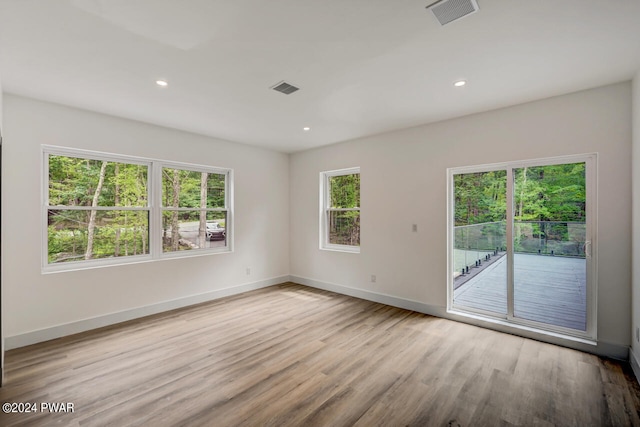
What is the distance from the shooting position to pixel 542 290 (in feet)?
10.9

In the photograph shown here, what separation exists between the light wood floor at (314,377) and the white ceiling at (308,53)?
8.92ft

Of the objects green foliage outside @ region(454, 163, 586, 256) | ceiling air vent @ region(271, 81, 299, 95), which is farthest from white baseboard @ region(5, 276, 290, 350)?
green foliage outside @ region(454, 163, 586, 256)

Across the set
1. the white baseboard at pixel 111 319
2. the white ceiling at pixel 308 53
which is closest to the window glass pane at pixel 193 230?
the white baseboard at pixel 111 319

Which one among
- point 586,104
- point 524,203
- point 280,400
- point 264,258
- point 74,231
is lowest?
point 280,400

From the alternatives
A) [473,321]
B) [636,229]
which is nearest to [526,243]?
[636,229]

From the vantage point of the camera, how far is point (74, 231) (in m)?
3.53

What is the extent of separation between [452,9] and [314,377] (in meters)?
2.96

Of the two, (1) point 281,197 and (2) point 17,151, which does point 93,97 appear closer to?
(2) point 17,151

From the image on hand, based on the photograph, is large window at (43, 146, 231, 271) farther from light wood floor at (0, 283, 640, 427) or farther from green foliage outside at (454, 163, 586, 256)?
green foliage outside at (454, 163, 586, 256)

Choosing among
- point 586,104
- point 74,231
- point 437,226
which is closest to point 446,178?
point 437,226

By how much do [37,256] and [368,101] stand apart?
413 centimetres

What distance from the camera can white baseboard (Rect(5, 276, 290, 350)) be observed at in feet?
10.1

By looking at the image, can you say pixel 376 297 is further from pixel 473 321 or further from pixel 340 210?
pixel 340 210

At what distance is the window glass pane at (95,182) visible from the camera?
11.2 ft
